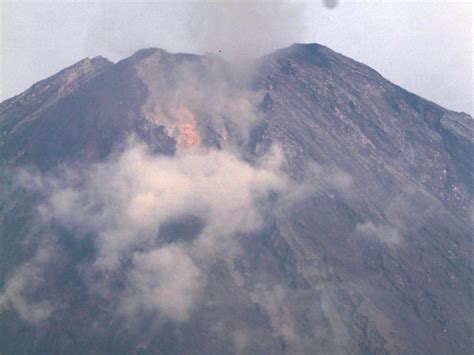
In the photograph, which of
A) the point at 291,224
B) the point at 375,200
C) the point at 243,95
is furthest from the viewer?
the point at 243,95

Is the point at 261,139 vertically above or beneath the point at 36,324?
above

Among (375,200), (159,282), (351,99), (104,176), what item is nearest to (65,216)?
(104,176)

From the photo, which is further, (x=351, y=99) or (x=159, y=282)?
(x=351, y=99)

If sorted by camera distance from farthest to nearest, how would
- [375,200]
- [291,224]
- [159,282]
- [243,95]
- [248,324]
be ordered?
1. [243,95]
2. [375,200]
3. [291,224]
4. [159,282]
5. [248,324]

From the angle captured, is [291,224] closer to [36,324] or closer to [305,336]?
[305,336]

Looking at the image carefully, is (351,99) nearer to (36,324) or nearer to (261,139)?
(261,139)

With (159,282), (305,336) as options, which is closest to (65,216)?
(159,282)
